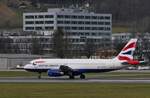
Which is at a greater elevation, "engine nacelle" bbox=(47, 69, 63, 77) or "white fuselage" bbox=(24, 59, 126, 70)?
"white fuselage" bbox=(24, 59, 126, 70)

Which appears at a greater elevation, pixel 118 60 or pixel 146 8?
pixel 146 8

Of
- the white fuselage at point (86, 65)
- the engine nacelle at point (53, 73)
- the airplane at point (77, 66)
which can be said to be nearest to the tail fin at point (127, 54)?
the airplane at point (77, 66)

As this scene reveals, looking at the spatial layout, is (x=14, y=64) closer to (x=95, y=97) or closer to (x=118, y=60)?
(x=118, y=60)

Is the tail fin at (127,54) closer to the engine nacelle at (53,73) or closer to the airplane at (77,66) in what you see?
the airplane at (77,66)

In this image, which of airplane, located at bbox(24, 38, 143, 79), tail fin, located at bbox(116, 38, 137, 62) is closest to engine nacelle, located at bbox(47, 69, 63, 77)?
airplane, located at bbox(24, 38, 143, 79)

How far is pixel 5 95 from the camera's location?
5628 centimetres

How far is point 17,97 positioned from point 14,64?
10471 centimetres

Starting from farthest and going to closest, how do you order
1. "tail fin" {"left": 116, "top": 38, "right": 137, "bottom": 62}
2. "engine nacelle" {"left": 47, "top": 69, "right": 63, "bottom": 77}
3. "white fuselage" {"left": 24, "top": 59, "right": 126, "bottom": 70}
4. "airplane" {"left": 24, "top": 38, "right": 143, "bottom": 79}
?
"tail fin" {"left": 116, "top": 38, "right": 137, "bottom": 62}
"white fuselage" {"left": 24, "top": 59, "right": 126, "bottom": 70}
"airplane" {"left": 24, "top": 38, "right": 143, "bottom": 79}
"engine nacelle" {"left": 47, "top": 69, "right": 63, "bottom": 77}

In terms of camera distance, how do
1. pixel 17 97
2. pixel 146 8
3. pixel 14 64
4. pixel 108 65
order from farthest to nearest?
1. pixel 146 8
2. pixel 14 64
3. pixel 108 65
4. pixel 17 97

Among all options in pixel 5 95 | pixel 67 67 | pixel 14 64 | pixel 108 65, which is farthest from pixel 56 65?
pixel 14 64

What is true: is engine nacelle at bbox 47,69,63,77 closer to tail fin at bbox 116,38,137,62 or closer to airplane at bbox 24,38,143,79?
airplane at bbox 24,38,143,79

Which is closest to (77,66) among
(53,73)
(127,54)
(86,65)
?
(86,65)

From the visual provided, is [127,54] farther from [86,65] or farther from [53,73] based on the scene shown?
[53,73]

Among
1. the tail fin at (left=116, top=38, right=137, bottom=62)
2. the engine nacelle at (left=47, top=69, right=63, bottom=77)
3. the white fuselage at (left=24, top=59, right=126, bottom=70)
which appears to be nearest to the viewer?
the engine nacelle at (left=47, top=69, right=63, bottom=77)
